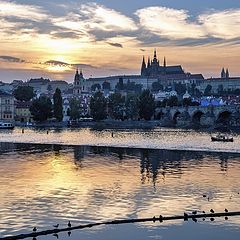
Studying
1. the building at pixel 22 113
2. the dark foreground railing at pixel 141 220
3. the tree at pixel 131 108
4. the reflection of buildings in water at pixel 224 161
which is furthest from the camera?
the building at pixel 22 113

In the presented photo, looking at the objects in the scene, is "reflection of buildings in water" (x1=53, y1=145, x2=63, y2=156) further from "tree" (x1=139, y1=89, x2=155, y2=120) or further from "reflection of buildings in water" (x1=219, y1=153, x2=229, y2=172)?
"tree" (x1=139, y1=89, x2=155, y2=120)

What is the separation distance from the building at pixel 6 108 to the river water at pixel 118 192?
7910 cm

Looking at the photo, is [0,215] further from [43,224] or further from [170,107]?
[170,107]

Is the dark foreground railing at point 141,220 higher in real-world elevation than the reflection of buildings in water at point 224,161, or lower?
lower

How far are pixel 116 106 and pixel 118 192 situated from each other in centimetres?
9810

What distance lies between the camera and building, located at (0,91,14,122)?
403ft

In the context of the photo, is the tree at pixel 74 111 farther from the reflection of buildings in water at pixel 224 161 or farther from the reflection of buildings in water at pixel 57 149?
the reflection of buildings in water at pixel 224 161

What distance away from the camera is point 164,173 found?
33562 millimetres

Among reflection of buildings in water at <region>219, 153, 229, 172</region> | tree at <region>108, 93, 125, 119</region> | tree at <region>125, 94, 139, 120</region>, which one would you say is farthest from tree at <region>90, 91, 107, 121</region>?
reflection of buildings in water at <region>219, 153, 229, 172</region>

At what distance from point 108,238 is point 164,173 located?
15.1m

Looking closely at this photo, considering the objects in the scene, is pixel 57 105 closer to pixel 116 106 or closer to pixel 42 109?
pixel 42 109

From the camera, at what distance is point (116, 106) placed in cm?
12431

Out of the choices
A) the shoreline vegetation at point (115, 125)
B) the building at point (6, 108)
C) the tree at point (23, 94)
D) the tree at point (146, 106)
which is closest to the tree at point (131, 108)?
the tree at point (146, 106)

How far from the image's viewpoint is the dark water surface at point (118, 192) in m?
19.8
